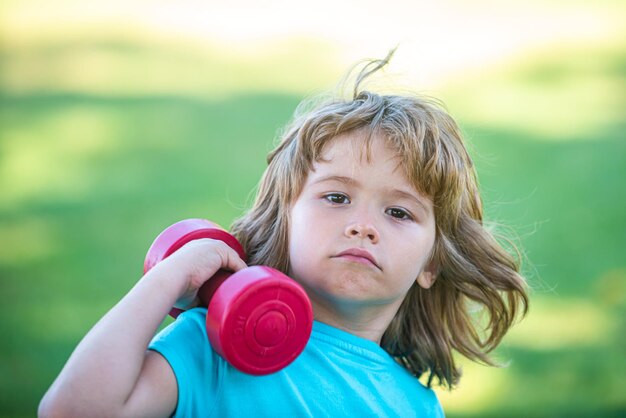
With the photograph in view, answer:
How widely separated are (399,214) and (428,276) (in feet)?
1.15

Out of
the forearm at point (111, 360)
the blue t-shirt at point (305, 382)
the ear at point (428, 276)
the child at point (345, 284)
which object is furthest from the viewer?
the ear at point (428, 276)

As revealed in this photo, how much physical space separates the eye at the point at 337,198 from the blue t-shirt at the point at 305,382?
0.35 m

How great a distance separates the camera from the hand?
227cm

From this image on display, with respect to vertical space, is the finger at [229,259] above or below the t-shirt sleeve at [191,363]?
above

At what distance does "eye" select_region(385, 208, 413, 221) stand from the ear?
0.94 feet

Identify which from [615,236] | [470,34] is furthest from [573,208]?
[470,34]

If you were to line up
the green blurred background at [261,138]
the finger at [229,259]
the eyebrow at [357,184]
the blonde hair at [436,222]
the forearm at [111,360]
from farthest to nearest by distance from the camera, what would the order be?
the green blurred background at [261,138], the blonde hair at [436,222], the eyebrow at [357,184], the finger at [229,259], the forearm at [111,360]

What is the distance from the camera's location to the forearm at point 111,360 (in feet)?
6.58

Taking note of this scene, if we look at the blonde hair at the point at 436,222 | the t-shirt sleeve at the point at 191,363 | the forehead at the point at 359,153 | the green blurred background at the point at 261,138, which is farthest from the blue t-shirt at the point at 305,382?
the green blurred background at the point at 261,138

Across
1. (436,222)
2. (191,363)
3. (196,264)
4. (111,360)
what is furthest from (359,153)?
(111,360)

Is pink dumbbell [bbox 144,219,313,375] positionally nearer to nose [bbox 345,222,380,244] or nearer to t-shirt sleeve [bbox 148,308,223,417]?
t-shirt sleeve [bbox 148,308,223,417]

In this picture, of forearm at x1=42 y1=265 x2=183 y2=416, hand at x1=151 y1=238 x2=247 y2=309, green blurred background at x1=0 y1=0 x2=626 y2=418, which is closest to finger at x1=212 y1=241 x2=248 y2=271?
hand at x1=151 y1=238 x2=247 y2=309

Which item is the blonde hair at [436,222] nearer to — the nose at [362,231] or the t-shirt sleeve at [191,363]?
the nose at [362,231]

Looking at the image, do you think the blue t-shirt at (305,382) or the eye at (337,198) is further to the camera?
the eye at (337,198)
